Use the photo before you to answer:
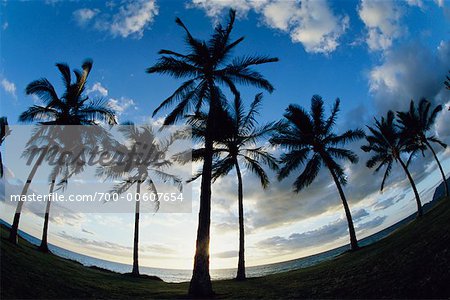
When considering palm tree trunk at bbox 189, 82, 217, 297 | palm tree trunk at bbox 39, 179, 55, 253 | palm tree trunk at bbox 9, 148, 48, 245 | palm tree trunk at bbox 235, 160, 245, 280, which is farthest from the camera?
palm tree trunk at bbox 39, 179, 55, 253

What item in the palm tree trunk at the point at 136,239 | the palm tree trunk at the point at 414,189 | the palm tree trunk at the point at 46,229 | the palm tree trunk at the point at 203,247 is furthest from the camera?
the palm tree trunk at the point at 414,189

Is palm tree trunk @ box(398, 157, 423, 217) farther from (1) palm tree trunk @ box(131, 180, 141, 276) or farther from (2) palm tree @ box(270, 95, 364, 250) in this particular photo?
(1) palm tree trunk @ box(131, 180, 141, 276)

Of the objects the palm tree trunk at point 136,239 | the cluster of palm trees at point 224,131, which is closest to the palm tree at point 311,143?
the cluster of palm trees at point 224,131

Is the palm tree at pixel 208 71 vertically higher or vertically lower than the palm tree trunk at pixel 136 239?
higher

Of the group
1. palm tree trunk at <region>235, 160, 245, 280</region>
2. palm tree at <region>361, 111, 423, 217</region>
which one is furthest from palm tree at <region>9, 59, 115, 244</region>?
palm tree at <region>361, 111, 423, 217</region>

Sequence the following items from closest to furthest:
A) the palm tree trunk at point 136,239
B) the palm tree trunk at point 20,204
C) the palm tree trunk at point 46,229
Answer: the palm tree trunk at point 20,204 → the palm tree trunk at point 46,229 → the palm tree trunk at point 136,239

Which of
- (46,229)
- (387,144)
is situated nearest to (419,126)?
(387,144)

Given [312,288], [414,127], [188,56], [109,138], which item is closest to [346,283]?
[312,288]

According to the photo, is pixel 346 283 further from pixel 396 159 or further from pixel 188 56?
pixel 396 159

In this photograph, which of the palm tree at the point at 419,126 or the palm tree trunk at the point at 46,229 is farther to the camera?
the palm tree at the point at 419,126

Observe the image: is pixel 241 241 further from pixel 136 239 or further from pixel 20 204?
pixel 20 204

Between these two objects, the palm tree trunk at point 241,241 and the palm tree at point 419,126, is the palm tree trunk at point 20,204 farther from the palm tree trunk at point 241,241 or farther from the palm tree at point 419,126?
the palm tree at point 419,126

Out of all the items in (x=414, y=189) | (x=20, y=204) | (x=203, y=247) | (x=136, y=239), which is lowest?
(x=203, y=247)

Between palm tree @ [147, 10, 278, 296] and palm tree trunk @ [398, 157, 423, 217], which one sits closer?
palm tree @ [147, 10, 278, 296]
